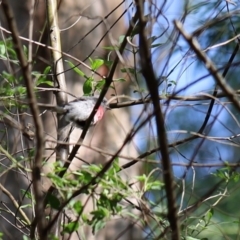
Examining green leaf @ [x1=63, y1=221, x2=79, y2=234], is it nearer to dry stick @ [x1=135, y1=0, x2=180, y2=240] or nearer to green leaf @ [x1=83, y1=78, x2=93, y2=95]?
dry stick @ [x1=135, y1=0, x2=180, y2=240]

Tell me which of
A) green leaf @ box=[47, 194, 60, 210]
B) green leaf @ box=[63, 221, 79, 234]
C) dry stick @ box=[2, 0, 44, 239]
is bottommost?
green leaf @ box=[63, 221, 79, 234]

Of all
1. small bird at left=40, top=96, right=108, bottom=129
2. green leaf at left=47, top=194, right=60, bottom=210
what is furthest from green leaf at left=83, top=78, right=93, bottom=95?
green leaf at left=47, top=194, right=60, bottom=210

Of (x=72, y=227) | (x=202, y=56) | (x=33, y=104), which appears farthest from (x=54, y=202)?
(x=202, y=56)

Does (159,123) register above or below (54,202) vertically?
above

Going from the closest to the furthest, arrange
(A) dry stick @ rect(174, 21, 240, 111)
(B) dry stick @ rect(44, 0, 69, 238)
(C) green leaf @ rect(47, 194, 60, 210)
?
1. (A) dry stick @ rect(174, 21, 240, 111)
2. (C) green leaf @ rect(47, 194, 60, 210)
3. (B) dry stick @ rect(44, 0, 69, 238)

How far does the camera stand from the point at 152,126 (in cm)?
78

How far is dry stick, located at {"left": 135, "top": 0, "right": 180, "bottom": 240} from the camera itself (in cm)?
63

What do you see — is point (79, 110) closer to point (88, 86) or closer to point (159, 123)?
point (88, 86)

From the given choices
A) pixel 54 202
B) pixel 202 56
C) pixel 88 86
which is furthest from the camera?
pixel 88 86

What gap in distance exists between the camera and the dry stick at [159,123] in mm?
633

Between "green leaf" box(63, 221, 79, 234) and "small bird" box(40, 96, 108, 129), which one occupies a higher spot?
"small bird" box(40, 96, 108, 129)

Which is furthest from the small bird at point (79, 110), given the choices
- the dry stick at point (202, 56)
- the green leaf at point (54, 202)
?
the dry stick at point (202, 56)

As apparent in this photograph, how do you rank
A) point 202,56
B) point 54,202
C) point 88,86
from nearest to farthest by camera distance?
point 202,56 → point 54,202 → point 88,86

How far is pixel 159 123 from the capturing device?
652mm
